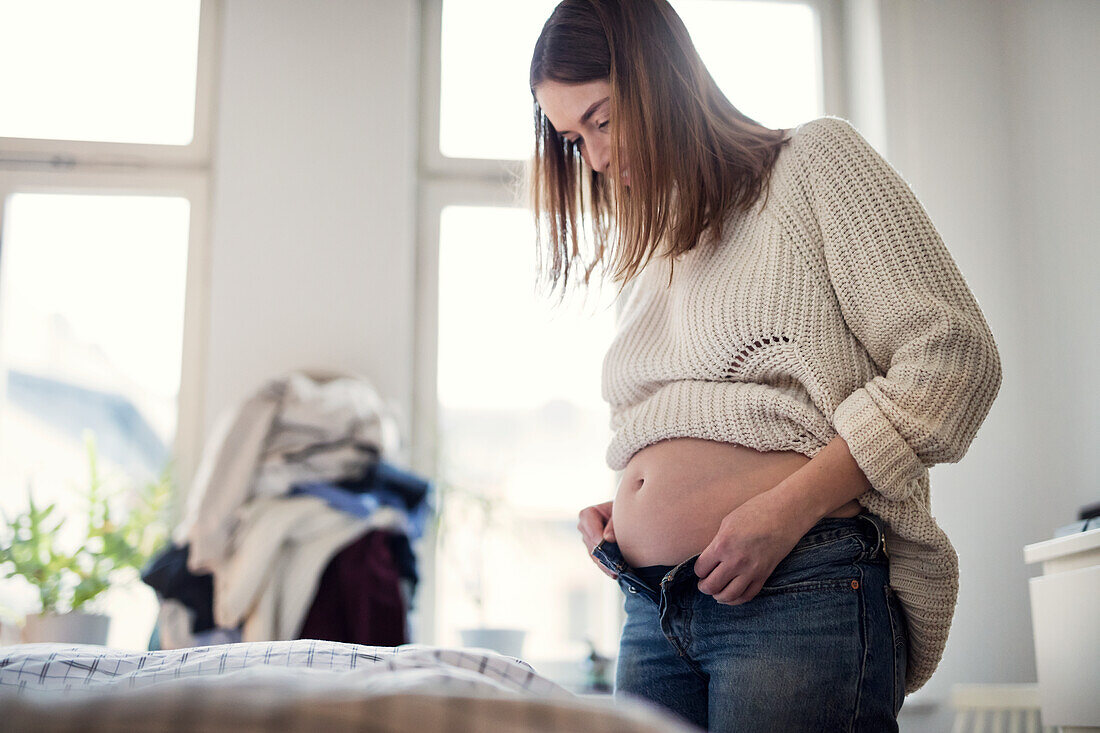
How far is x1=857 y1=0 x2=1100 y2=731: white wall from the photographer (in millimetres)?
2346

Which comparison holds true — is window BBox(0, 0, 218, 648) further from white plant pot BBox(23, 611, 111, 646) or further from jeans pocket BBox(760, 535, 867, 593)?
jeans pocket BBox(760, 535, 867, 593)

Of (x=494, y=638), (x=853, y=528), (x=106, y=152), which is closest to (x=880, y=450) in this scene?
(x=853, y=528)

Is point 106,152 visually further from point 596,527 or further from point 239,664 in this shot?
point 239,664

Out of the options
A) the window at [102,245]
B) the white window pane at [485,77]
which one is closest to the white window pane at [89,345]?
the window at [102,245]

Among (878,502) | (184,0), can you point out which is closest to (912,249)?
(878,502)

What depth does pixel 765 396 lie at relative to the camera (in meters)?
0.97

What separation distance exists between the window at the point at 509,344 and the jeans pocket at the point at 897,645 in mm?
1596

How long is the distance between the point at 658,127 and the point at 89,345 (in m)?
2.06

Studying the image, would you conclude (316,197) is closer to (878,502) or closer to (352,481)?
(352,481)

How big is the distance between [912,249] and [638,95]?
374 millimetres

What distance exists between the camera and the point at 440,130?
108 inches

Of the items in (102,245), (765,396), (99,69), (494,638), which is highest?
(99,69)

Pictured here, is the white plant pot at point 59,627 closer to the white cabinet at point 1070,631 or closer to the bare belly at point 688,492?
the bare belly at point 688,492

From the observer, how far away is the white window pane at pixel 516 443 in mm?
2551
